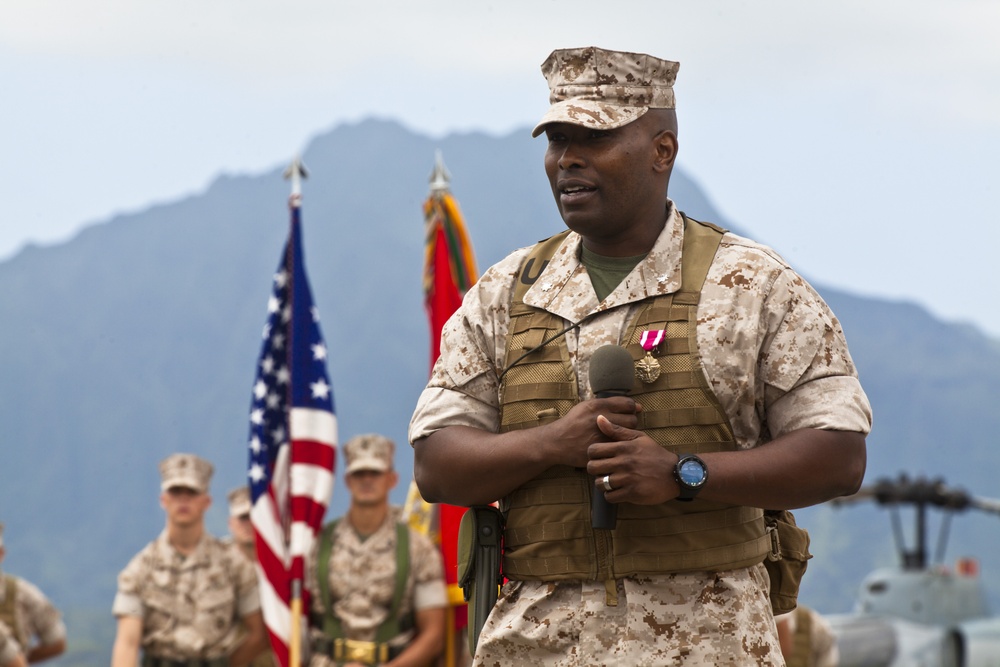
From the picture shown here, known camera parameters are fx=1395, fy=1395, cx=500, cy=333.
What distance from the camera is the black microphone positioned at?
255 cm

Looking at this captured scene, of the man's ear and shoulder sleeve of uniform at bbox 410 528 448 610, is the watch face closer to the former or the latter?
the man's ear

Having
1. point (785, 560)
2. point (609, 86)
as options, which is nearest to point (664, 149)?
point (609, 86)

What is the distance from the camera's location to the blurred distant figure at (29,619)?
29.1 ft

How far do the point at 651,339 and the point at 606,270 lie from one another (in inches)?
10.7

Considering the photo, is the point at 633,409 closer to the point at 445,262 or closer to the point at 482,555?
the point at 482,555

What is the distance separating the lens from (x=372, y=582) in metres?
7.68

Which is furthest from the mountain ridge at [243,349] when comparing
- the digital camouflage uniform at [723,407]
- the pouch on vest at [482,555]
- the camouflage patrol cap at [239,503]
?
the digital camouflage uniform at [723,407]

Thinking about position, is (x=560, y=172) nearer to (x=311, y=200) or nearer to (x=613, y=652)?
(x=613, y=652)

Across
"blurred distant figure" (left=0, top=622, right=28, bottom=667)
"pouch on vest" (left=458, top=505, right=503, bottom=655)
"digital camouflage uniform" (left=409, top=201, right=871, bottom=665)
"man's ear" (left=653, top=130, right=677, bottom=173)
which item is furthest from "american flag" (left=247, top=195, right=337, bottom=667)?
"man's ear" (left=653, top=130, right=677, bottom=173)

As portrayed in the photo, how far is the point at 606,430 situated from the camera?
2.56 m

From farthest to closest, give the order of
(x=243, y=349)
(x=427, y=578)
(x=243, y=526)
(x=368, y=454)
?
(x=243, y=349) < (x=243, y=526) < (x=368, y=454) < (x=427, y=578)

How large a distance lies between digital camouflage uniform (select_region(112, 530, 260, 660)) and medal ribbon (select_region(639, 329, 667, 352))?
5938 mm

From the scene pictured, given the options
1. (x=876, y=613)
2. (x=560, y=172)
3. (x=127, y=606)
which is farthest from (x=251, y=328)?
(x=560, y=172)

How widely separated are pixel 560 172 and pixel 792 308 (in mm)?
531
